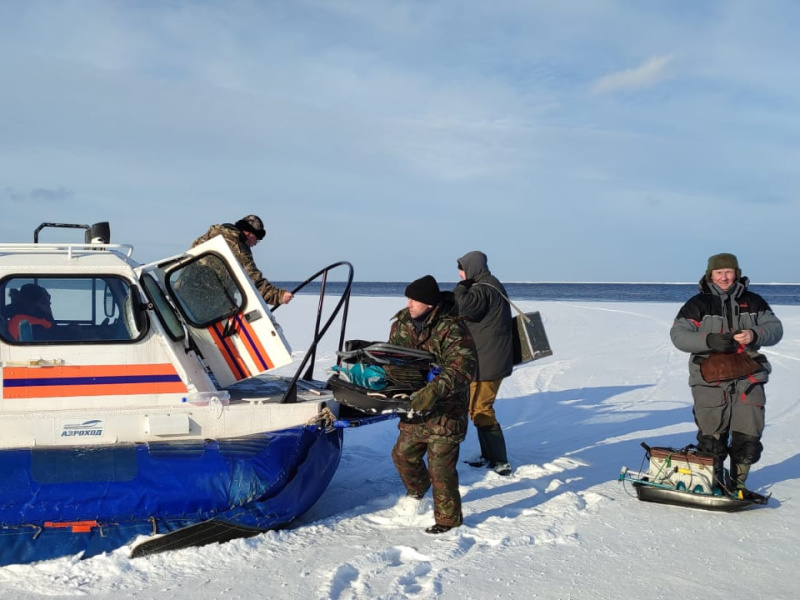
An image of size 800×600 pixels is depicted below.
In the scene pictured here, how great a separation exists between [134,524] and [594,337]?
13.4m

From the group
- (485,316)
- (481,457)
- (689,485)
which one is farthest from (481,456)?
(689,485)

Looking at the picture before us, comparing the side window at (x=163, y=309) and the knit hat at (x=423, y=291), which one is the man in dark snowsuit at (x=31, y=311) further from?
the knit hat at (x=423, y=291)

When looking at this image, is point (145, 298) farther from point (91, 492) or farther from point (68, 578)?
point (68, 578)

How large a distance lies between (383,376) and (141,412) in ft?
4.62

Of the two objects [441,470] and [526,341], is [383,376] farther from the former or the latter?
[526,341]

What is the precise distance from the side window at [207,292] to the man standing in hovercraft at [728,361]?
2931 millimetres

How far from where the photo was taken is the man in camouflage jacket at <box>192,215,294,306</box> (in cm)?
540

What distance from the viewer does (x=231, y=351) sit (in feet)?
17.2

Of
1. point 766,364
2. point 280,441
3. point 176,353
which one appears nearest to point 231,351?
point 176,353

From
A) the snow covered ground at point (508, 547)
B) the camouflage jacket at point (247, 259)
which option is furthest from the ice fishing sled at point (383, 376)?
the camouflage jacket at point (247, 259)

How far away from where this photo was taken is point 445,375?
4512 mm

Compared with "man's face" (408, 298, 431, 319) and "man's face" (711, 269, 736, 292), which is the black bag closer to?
"man's face" (711, 269, 736, 292)

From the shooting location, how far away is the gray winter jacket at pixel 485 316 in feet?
19.5

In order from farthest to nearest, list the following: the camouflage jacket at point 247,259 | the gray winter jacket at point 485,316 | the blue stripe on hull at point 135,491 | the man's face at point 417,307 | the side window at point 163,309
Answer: the gray winter jacket at point 485,316 → the camouflage jacket at point 247,259 → the side window at point 163,309 → the man's face at point 417,307 → the blue stripe on hull at point 135,491
